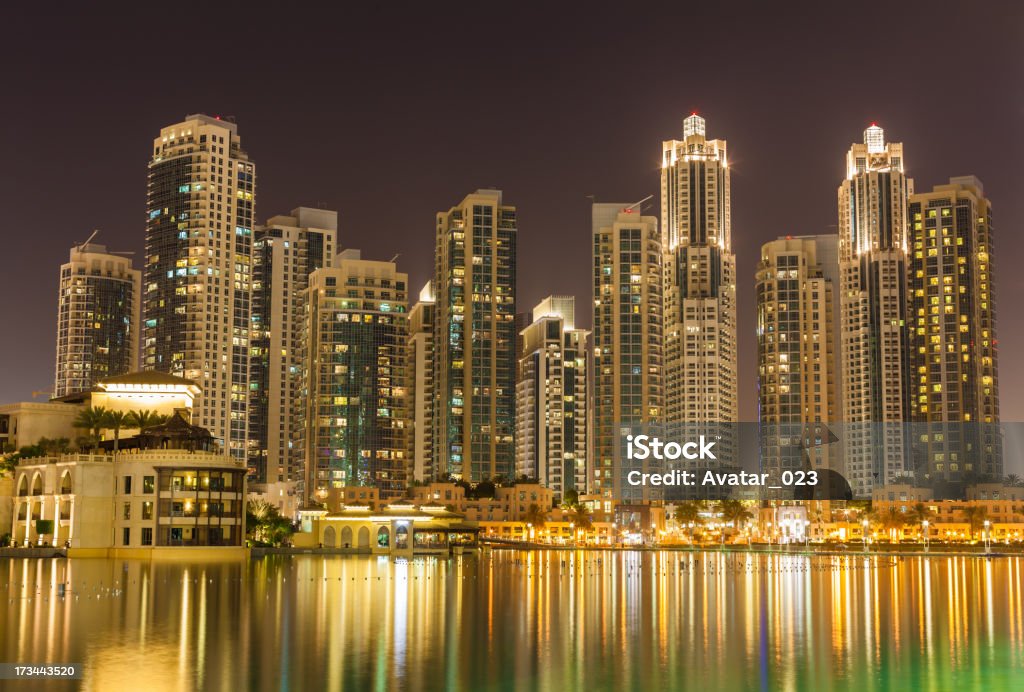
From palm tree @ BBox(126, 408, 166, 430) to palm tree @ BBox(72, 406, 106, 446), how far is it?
293cm

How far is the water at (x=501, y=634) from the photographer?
29719 millimetres

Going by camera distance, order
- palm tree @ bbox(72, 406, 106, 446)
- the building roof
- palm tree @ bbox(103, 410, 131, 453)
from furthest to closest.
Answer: the building roof → palm tree @ bbox(72, 406, 106, 446) → palm tree @ bbox(103, 410, 131, 453)

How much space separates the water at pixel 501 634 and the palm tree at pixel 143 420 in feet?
163

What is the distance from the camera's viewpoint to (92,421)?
119 metres

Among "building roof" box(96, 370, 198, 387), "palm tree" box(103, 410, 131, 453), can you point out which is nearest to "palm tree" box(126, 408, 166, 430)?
"palm tree" box(103, 410, 131, 453)

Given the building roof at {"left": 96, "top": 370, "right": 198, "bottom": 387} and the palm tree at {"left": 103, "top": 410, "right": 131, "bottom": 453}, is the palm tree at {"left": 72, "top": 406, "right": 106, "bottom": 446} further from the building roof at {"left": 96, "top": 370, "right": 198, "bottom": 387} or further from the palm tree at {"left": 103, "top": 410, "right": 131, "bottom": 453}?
the building roof at {"left": 96, "top": 370, "right": 198, "bottom": 387}

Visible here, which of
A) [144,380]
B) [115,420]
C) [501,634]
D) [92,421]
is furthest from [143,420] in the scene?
[501,634]

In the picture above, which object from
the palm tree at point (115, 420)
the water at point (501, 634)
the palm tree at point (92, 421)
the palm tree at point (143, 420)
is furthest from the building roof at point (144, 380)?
the water at point (501, 634)

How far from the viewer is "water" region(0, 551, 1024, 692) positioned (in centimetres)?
2972

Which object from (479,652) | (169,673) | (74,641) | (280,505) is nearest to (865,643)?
(479,652)

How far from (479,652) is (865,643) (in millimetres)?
13173

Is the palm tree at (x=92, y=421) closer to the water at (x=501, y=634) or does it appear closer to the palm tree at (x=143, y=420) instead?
the palm tree at (x=143, y=420)

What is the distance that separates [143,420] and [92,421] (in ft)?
17.8

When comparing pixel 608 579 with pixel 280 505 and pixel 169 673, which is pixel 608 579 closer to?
pixel 169 673
